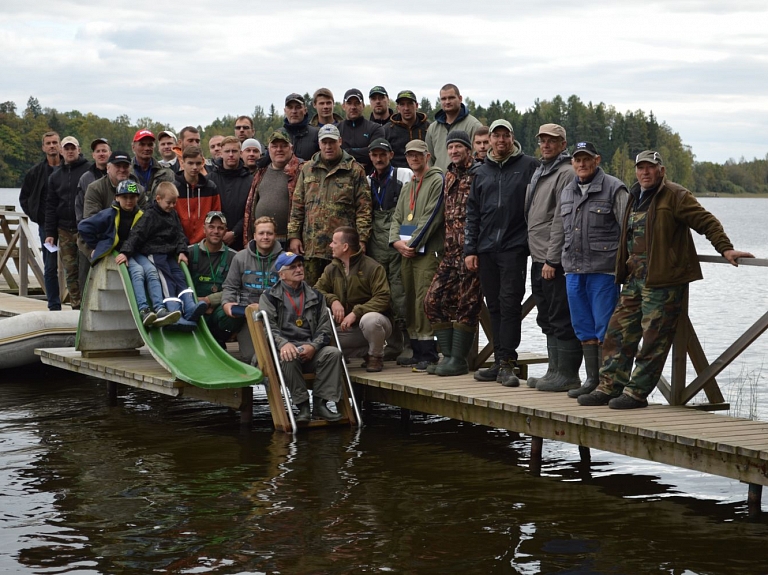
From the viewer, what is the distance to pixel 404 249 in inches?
371

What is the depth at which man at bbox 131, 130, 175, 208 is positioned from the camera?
10.6 meters

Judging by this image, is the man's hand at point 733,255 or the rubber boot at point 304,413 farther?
the rubber boot at point 304,413

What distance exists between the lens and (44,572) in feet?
19.6

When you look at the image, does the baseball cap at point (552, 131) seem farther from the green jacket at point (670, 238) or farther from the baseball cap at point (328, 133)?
the baseball cap at point (328, 133)

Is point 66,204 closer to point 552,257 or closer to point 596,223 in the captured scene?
point 552,257

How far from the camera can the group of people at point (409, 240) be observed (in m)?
7.63

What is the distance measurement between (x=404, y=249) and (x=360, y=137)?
5.64 ft

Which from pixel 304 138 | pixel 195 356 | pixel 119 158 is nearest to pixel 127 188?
pixel 119 158

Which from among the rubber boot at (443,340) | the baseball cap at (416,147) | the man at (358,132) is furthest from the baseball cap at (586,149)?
the man at (358,132)

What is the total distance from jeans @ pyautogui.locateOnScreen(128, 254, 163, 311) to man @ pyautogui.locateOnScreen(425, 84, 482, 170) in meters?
2.83

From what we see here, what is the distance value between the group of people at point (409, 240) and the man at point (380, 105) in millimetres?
17

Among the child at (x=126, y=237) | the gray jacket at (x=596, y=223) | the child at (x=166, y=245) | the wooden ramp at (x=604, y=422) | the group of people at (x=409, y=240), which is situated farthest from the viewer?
the child at (x=166, y=245)

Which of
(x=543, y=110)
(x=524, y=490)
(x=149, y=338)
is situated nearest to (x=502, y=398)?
(x=524, y=490)

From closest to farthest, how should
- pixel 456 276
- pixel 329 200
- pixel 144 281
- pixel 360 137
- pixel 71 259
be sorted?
pixel 456 276 < pixel 329 200 < pixel 144 281 < pixel 360 137 < pixel 71 259
